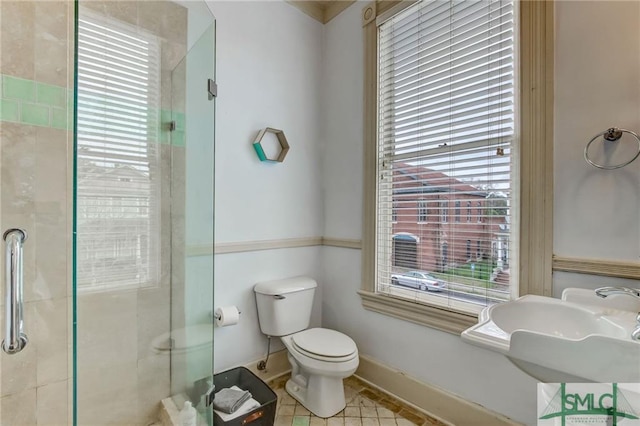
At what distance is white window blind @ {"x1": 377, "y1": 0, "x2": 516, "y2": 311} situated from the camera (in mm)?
1499

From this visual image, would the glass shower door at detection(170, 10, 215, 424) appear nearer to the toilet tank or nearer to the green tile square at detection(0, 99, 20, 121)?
the toilet tank

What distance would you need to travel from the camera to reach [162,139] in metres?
1.57

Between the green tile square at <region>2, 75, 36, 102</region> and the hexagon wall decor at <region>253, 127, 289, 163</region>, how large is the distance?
1059mm

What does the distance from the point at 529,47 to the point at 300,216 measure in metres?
1.63

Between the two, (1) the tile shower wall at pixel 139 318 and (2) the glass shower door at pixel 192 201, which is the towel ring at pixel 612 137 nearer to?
(2) the glass shower door at pixel 192 201

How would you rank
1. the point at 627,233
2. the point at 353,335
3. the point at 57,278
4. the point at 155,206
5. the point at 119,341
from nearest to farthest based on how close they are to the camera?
the point at 627,233 → the point at 57,278 → the point at 119,341 → the point at 155,206 → the point at 353,335

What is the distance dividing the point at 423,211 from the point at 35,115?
1.93m

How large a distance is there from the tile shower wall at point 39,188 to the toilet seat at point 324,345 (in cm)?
110

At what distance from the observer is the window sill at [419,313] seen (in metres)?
1.58

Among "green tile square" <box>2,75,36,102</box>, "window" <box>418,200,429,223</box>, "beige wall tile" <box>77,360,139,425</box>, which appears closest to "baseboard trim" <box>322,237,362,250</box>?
"window" <box>418,200,429,223</box>

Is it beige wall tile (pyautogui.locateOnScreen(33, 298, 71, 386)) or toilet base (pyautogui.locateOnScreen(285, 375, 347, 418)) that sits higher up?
beige wall tile (pyautogui.locateOnScreen(33, 298, 71, 386))

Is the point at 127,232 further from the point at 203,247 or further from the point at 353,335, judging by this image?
the point at 353,335

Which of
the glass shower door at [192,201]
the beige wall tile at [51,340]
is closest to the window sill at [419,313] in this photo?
the glass shower door at [192,201]

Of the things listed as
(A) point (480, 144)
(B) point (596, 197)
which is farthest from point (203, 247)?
(B) point (596, 197)
